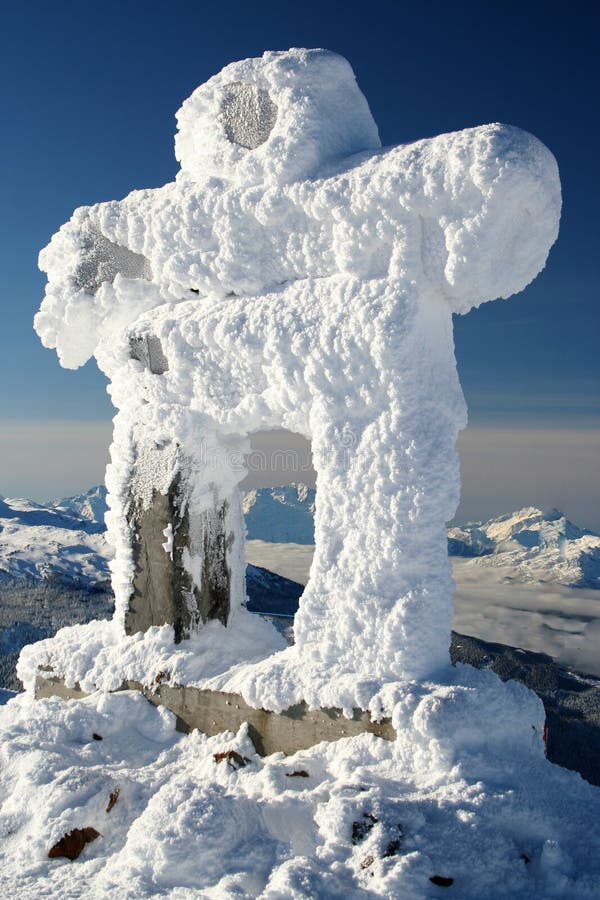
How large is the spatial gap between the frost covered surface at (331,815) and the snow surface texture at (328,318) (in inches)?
21.4

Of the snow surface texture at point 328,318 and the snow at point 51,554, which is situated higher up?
the snow surface texture at point 328,318

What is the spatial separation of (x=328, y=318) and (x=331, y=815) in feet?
11.0

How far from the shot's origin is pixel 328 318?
5520 mm

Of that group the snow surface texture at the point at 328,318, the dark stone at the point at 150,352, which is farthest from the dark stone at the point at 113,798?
the dark stone at the point at 150,352

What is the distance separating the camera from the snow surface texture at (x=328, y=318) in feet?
17.1

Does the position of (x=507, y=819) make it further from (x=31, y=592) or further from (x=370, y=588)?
(x=31, y=592)

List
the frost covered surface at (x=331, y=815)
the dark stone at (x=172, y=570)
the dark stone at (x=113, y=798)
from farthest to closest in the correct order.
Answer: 1. the dark stone at (x=172, y=570)
2. the dark stone at (x=113, y=798)
3. the frost covered surface at (x=331, y=815)

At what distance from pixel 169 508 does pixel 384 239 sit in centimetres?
294

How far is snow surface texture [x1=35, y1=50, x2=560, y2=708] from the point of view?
522cm

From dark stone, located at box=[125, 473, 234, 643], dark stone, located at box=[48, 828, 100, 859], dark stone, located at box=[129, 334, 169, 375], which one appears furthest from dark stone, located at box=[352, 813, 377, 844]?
dark stone, located at box=[129, 334, 169, 375]

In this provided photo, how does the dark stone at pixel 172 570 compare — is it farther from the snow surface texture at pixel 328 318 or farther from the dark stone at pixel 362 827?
the dark stone at pixel 362 827

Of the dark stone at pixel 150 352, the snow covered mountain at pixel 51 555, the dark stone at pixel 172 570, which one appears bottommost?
the snow covered mountain at pixel 51 555

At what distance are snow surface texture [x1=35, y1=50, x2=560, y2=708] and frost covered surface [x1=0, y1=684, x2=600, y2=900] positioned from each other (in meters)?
0.54

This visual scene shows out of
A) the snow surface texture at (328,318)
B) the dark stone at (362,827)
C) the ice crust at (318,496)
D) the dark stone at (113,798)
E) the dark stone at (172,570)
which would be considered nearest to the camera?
the dark stone at (362,827)
